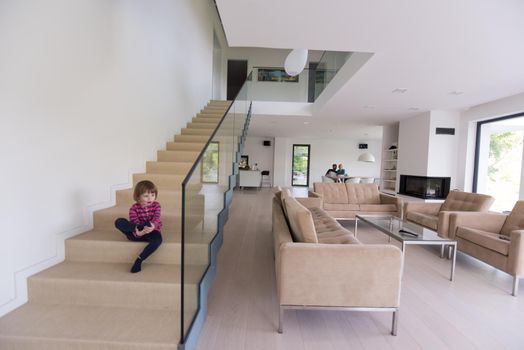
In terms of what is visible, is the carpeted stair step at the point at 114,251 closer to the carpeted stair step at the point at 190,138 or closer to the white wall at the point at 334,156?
the carpeted stair step at the point at 190,138

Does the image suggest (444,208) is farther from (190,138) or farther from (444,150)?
(190,138)

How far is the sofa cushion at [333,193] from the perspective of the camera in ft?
18.9

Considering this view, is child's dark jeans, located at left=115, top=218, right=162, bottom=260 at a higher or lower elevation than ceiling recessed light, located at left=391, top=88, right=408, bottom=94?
lower

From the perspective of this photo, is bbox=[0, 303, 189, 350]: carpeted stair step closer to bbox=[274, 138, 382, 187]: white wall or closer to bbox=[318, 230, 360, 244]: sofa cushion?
bbox=[318, 230, 360, 244]: sofa cushion

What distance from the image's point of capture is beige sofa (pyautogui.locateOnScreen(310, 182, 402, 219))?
17.5 ft

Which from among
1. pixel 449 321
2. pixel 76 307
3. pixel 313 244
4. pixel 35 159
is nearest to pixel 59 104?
pixel 35 159

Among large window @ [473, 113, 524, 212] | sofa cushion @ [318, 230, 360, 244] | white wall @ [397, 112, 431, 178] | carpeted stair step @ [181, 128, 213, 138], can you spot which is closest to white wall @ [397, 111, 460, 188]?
white wall @ [397, 112, 431, 178]

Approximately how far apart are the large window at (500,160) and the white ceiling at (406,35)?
142 cm

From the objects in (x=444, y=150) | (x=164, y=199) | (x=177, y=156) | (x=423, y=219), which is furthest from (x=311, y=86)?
(x=164, y=199)

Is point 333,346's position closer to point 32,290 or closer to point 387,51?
point 32,290

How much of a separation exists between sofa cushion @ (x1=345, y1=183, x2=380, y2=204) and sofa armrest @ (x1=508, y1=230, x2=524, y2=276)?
298 cm

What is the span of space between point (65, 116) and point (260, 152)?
469 inches

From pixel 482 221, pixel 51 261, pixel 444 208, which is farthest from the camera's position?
pixel 444 208

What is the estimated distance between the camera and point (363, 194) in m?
5.84
